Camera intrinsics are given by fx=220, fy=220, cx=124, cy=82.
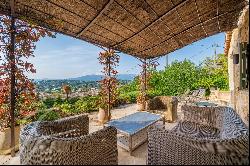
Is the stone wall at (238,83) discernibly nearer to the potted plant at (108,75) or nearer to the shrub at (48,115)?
the potted plant at (108,75)

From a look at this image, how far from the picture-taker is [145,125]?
5.42m

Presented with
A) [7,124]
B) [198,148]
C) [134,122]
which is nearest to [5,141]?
[7,124]

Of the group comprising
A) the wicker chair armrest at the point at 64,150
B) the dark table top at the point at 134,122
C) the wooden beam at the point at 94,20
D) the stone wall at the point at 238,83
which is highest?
the wooden beam at the point at 94,20

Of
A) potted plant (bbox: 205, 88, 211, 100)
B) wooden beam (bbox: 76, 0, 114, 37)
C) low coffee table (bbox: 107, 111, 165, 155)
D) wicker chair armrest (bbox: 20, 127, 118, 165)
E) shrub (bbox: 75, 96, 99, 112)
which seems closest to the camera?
wicker chair armrest (bbox: 20, 127, 118, 165)

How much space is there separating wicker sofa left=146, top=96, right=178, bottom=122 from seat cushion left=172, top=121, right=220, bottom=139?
182cm

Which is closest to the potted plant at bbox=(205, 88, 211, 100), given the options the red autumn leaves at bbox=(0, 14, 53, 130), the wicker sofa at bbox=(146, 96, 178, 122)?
the wicker sofa at bbox=(146, 96, 178, 122)

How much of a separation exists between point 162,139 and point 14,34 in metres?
3.82

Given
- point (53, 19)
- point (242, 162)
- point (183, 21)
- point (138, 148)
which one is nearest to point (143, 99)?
point (183, 21)

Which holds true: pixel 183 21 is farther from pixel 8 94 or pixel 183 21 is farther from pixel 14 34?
pixel 8 94

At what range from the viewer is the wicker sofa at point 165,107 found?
7309 mm

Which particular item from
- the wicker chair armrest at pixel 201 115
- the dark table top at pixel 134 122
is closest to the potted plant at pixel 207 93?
the dark table top at pixel 134 122

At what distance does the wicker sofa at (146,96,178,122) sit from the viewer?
731cm

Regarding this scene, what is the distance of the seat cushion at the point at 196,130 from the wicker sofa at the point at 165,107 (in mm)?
1820

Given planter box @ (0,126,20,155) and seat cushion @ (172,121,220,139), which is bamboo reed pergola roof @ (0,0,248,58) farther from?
seat cushion @ (172,121,220,139)
